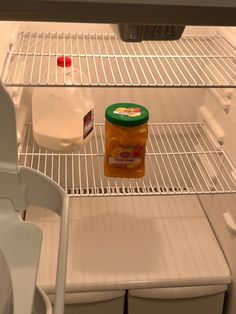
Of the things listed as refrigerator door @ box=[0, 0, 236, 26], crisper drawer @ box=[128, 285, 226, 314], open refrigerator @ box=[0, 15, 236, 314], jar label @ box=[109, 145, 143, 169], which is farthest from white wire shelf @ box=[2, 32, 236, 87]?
refrigerator door @ box=[0, 0, 236, 26]

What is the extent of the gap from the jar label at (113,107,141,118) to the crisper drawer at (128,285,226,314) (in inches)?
20.8

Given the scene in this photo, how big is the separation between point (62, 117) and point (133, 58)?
0.34 m

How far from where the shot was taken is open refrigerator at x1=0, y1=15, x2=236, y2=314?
4.28 ft

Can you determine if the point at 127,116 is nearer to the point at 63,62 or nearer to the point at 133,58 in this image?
the point at 63,62

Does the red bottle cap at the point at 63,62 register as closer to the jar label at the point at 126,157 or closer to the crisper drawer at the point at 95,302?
the jar label at the point at 126,157

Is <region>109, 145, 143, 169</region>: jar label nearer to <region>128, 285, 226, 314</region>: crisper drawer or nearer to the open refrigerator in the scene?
the open refrigerator

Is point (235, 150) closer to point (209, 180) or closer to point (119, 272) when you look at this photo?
point (209, 180)

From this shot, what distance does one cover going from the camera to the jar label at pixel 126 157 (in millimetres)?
1267

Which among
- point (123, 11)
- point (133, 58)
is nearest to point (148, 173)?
point (133, 58)

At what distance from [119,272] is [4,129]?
70 centimetres

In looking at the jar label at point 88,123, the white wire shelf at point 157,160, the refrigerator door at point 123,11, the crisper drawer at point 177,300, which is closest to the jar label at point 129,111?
the jar label at point 88,123

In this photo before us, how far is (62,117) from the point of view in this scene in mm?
1361

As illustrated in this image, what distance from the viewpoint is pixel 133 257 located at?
1.36 meters

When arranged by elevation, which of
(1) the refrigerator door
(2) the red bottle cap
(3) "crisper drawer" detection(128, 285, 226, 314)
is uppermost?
(1) the refrigerator door
